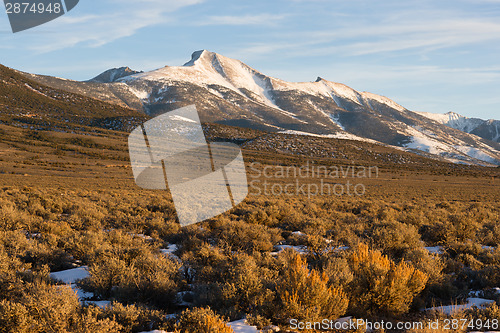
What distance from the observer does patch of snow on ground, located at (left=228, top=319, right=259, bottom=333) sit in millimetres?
4409

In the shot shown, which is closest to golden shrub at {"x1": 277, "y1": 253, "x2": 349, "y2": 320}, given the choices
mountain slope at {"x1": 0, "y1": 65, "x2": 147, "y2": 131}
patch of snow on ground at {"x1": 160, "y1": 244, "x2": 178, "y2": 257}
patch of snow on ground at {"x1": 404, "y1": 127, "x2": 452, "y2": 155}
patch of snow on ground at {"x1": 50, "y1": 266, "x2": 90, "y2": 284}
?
patch of snow on ground at {"x1": 50, "y1": 266, "x2": 90, "y2": 284}

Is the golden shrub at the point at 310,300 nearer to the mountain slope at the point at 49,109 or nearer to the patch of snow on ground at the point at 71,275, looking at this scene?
the patch of snow on ground at the point at 71,275

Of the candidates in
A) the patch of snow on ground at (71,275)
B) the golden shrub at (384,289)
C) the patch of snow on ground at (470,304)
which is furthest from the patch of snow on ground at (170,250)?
→ the patch of snow on ground at (470,304)

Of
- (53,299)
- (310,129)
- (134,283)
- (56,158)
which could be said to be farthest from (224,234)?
(310,129)

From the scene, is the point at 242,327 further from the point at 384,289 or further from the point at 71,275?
the point at 71,275

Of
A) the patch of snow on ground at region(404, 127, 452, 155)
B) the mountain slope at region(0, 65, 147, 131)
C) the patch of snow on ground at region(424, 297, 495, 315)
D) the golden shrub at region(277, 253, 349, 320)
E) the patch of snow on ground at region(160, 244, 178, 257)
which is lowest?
the patch of snow on ground at region(404, 127, 452, 155)

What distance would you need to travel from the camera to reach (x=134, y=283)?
5.46 meters

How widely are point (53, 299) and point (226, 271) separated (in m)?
2.89

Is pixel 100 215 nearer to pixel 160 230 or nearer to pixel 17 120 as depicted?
pixel 160 230

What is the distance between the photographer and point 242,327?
14.8 feet

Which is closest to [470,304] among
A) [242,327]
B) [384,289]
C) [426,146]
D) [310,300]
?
[384,289]

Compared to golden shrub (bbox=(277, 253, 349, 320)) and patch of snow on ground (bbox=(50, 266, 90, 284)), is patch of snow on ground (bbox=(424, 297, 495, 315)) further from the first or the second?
patch of snow on ground (bbox=(50, 266, 90, 284))

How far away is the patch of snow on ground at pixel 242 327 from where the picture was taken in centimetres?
441

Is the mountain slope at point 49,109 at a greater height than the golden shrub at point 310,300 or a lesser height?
greater
